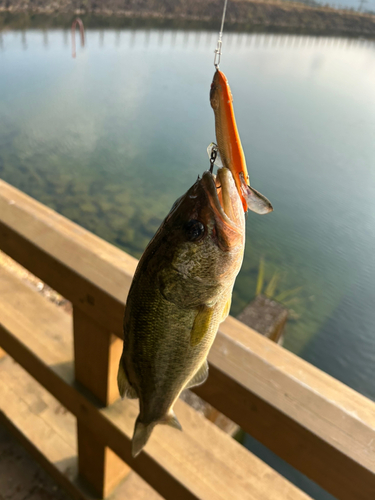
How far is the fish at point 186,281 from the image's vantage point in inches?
18.3

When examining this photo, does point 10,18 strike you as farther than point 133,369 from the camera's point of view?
Yes

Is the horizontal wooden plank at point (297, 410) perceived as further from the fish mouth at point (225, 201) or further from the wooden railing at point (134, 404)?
the fish mouth at point (225, 201)

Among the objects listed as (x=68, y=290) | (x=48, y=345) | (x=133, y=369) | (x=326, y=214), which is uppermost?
(x=133, y=369)

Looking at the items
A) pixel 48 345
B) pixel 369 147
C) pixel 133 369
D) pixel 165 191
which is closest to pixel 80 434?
pixel 48 345

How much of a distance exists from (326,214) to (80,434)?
5787 millimetres

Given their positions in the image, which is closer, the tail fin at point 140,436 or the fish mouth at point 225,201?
the fish mouth at point 225,201

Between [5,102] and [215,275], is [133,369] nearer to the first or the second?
[215,275]

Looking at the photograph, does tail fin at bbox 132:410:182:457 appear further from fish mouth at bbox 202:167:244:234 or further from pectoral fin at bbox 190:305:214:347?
fish mouth at bbox 202:167:244:234

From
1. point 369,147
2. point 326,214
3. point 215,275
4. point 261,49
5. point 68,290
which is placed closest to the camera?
point 215,275

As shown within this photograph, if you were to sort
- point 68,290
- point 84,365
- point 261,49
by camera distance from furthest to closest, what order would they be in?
point 261,49 < point 84,365 < point 68,290

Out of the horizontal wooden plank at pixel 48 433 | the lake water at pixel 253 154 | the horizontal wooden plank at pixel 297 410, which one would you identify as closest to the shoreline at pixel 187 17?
the lake water at pixel 253 154

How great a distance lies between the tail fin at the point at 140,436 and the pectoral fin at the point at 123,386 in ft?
0.19

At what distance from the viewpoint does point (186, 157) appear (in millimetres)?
7156

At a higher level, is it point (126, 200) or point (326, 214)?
point (326, 214)
